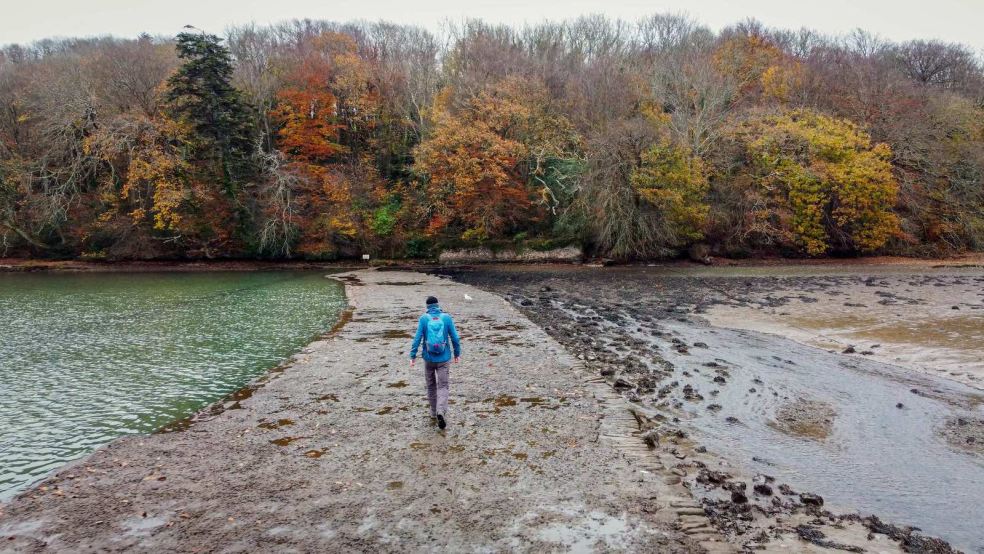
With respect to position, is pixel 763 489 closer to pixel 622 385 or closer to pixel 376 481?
pixel 622 385

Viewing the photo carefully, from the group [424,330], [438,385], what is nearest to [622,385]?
[438,385]

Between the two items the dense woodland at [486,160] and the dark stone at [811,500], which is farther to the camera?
the dense woodland at [486,160]

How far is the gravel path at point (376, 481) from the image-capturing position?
20.8ft

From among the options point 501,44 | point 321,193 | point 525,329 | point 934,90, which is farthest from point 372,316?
point 934,90

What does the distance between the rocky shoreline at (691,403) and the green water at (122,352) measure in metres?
9.26

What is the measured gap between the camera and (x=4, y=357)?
1590 centimetres

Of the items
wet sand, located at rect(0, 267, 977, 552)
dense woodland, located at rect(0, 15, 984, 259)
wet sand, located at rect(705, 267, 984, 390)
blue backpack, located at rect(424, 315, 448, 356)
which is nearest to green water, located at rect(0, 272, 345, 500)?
wet sand, located at rect(0, 267, 977, 552)

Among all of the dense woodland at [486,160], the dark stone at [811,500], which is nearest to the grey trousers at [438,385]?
the dark stone at [811,500]

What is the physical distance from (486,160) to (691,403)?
3306 centimetres

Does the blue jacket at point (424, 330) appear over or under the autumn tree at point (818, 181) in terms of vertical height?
under

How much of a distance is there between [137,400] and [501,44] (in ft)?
175

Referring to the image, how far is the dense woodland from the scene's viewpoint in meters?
40.7

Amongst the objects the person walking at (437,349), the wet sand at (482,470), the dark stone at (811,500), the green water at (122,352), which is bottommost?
the dark stone at (811,500)

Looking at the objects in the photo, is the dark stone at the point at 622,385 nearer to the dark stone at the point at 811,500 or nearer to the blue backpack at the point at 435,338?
the blue backpack at the point at 435,338
